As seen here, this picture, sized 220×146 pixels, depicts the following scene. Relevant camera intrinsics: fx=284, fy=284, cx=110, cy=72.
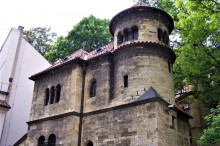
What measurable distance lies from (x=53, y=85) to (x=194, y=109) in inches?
517

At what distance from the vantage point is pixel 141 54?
17641 mm

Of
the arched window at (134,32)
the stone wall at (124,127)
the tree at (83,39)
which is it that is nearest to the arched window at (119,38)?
the arched window at (134,32)

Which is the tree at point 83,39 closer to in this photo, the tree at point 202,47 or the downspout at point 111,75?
the tree at point 202,47

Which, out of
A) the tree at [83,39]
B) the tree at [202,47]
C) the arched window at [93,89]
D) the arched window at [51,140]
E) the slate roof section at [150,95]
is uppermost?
the tree at [83,39]

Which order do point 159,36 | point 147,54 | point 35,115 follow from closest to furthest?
point 147,54 → point 159,36 → point 35,115

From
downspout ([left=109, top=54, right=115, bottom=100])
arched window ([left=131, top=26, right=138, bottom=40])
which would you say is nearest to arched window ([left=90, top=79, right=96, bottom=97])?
downspout ([left=109, top=54, right=115, bottom=100])

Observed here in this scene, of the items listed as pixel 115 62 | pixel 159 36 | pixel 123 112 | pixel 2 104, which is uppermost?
pixel 159 36

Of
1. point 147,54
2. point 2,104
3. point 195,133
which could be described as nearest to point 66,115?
point 147,54

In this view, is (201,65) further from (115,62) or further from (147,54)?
(115,62)

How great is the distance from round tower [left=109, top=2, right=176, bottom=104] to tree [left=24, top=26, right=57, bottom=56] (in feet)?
63.0

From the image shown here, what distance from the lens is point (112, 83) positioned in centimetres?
1827

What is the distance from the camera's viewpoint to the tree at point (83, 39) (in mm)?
33188

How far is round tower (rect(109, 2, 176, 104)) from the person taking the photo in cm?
1700

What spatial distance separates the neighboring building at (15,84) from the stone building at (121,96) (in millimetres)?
5084
